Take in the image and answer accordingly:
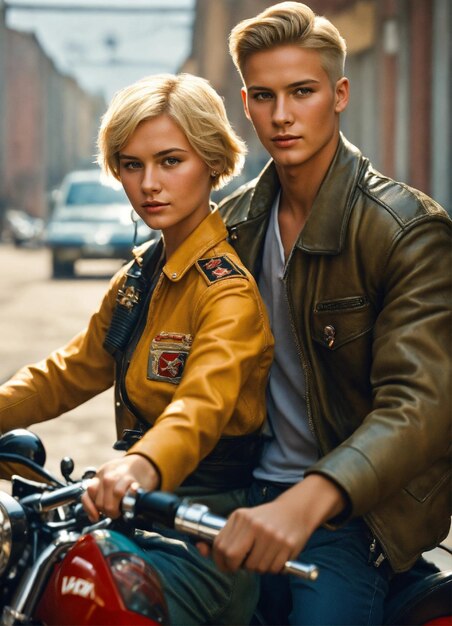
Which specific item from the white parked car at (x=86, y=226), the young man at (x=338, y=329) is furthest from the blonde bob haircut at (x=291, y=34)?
the white parked car at (x=86, y=226)

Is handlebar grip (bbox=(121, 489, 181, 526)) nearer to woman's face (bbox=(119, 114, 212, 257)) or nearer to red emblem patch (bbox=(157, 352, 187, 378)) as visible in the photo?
red emblem patch (bbox=(157, 352, 187, 378))

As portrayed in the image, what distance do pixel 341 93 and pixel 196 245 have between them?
511 mm

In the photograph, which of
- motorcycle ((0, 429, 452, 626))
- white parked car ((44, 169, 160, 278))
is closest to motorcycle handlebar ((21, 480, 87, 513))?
motorcycle ((0, 429, 452, 626))

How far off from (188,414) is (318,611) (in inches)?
18.3

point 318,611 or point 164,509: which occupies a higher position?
point 164,509

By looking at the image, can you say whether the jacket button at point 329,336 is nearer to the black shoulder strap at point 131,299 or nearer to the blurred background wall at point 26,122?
the black shoulder strap at point 131,299

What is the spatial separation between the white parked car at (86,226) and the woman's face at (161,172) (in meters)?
17.1

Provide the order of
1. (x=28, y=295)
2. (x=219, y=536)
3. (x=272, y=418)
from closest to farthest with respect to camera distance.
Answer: (x=219, y=536) < (x=272, y=418) < (x=28, y=295)

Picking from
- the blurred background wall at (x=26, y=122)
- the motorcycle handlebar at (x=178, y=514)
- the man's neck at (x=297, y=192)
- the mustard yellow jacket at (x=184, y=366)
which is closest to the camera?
the motorcycle handlebar at (x=178, y=514)

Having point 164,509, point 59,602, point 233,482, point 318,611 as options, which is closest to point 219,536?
point 164,509

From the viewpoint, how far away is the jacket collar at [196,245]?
97.9 inches

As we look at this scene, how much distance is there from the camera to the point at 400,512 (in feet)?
7.45

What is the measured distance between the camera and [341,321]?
241cm

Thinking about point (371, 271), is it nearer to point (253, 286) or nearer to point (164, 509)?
point (253, 286)
